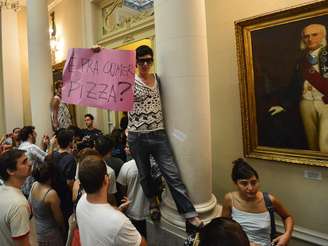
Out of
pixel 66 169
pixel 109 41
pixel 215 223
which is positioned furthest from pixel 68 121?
pixel 215 223

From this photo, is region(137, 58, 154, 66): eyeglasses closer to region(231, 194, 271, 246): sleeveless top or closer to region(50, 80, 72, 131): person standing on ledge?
region(231, 194, 271, 246): sleeveless top

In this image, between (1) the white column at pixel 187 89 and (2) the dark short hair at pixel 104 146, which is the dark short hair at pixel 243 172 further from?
(2) the dark short hair at pixel 104 146

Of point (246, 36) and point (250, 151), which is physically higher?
point (246, 36)

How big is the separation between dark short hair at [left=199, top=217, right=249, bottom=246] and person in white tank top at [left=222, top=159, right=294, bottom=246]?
106cm

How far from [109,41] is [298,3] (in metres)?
3.81

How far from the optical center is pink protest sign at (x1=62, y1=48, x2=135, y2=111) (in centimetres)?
222

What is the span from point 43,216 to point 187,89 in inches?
59.5

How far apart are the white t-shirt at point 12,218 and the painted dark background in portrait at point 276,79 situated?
→ 7.50 ft

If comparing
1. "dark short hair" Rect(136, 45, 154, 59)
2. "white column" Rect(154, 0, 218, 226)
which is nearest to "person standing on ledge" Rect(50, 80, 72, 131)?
"dark short hair" Rect(136, 45, 154, 59)

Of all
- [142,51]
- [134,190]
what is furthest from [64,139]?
[142,51]

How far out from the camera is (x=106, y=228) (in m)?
1.39

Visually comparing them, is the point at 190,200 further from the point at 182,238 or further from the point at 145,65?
the point at 145,65

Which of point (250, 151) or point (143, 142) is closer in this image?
point (143, 142)

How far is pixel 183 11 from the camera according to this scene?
7.78 ft
